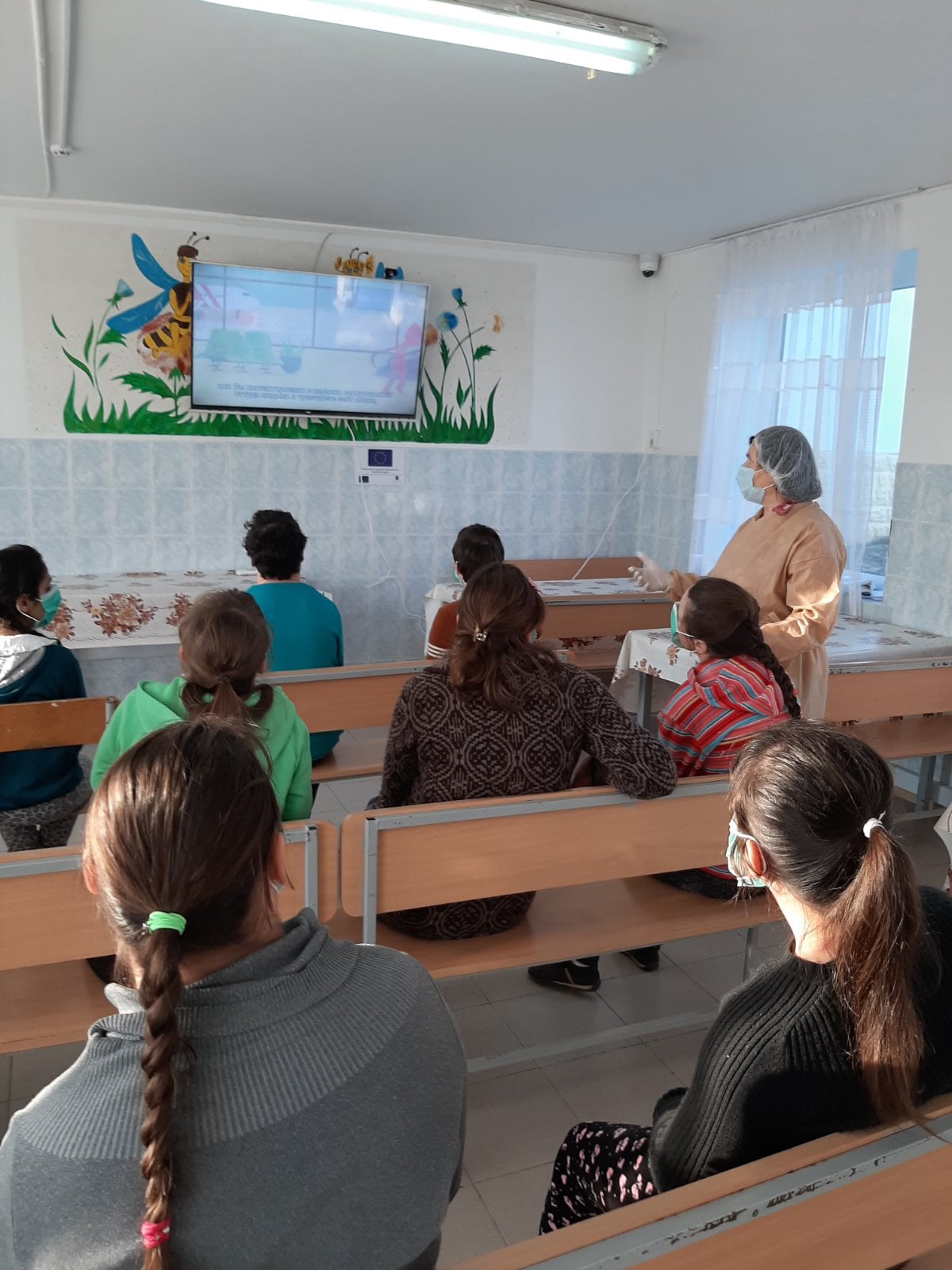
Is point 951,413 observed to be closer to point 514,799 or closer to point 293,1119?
point 514,799

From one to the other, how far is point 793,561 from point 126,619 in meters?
2.82

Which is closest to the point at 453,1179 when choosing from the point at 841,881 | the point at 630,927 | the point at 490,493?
the point at 841,881

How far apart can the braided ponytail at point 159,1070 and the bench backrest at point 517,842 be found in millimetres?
957

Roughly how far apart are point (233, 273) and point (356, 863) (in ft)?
12.0

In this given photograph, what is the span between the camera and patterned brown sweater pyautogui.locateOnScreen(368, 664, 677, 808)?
76.4 inches

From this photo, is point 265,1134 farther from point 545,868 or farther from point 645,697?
point 645,697

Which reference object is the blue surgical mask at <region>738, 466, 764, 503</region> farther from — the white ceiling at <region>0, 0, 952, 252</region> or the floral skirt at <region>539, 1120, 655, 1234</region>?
the floral skirt at <region>539, 1120, 655, 1234</region>

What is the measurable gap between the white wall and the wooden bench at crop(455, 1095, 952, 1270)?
442 cm

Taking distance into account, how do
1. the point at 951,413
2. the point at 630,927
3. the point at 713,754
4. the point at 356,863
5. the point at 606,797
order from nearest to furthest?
1. the point at 356,863
2. the point at 606,797
3. the point at 630,927
4. the point at 713,754
5. the point at 951,413

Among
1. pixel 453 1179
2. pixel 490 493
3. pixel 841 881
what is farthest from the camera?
pixel 490 493

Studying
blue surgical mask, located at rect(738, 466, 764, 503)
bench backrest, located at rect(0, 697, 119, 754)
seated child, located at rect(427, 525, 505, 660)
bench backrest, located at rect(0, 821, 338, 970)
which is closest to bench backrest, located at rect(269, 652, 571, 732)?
seated child, located at rect(427, 525, 505, 660)

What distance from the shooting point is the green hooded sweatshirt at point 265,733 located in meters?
1.83

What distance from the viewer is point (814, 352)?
4.34 meters

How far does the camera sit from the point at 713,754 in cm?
226
